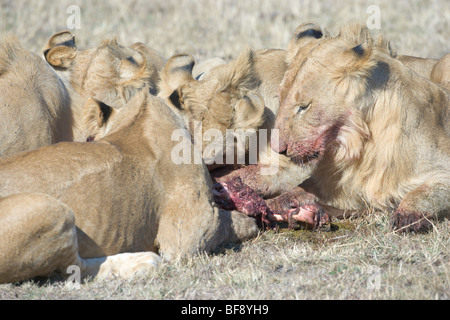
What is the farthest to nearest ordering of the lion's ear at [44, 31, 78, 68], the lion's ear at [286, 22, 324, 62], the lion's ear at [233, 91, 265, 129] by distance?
the lion's ear at [44, 31, 78, 68] < the lion's ear at [286, 22, 324, 62] < the lion's ear at [233, 91, 265, 129]

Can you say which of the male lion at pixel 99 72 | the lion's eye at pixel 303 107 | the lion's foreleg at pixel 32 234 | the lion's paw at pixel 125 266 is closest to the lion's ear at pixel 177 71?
the male lion at pixel 99 72

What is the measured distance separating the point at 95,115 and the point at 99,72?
983mm

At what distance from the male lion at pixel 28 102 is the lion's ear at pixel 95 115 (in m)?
0.60

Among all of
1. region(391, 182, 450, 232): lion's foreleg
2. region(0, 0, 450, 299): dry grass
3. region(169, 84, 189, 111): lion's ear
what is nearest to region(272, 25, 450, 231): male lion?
region(391, 182, 450, 232): lion's foreleg

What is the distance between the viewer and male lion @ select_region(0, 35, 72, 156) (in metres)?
5.60

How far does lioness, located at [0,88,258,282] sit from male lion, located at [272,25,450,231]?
92 cm

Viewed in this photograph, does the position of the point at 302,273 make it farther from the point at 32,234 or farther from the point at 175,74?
the point at 175,74

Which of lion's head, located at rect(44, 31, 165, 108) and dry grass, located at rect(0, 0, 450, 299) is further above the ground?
lion's head, located at rect(44, 31, 165, 108)

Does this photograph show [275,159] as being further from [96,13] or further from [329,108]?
[96,13]

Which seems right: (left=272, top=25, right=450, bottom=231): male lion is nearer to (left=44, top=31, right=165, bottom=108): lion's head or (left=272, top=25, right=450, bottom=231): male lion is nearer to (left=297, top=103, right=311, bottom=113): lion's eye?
(left=297, top=103, right=311, bottom=113): lion's eye

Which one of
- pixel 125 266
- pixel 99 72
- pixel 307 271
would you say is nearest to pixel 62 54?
pixel 99 72

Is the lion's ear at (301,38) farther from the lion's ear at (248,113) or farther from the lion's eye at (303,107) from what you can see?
the lion's eye at (303,107)
